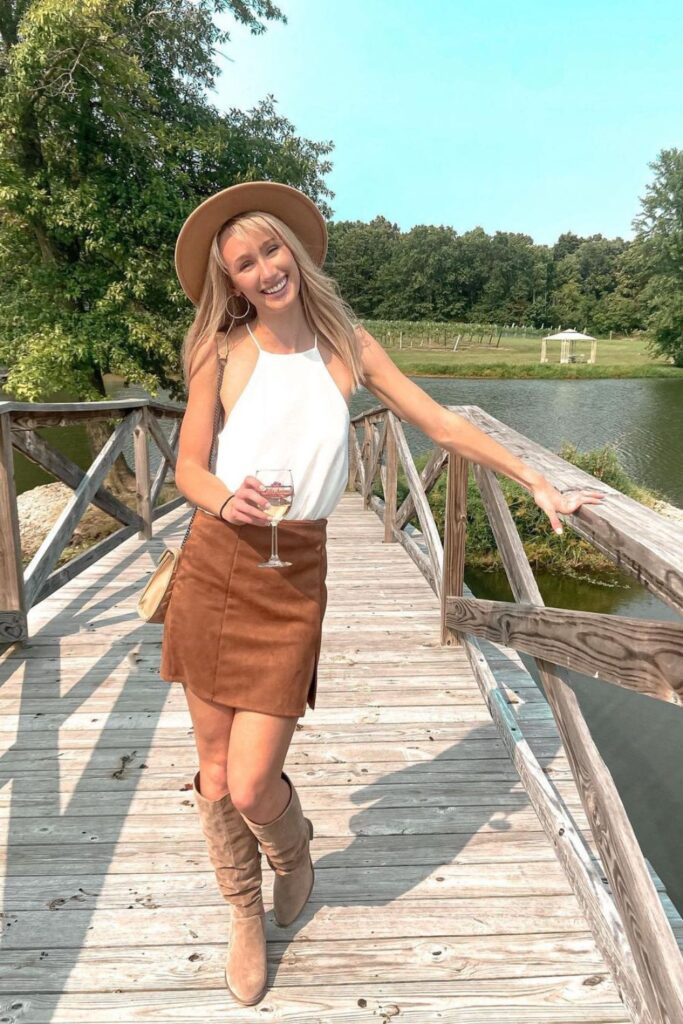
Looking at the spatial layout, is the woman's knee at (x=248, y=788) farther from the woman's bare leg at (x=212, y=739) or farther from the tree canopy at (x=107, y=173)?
the tree canopy at (x=107, y=173)

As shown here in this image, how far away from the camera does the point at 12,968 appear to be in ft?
5.69

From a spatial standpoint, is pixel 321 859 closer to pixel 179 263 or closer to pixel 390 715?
pixel 390 715

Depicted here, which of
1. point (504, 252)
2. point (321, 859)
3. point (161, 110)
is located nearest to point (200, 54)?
A: point (161, 110)

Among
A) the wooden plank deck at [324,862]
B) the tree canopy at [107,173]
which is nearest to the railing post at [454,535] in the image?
the wooden plank deck at [324,862]

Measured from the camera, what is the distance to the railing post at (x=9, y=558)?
324 centimetres

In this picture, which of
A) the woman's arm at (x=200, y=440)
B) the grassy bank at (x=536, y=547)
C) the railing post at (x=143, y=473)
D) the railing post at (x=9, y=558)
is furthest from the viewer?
the grassy bank at (x=536, y=547)

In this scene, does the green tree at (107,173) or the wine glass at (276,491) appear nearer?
the wine glass at (276,491)

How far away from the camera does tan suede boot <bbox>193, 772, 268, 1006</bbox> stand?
1.64m

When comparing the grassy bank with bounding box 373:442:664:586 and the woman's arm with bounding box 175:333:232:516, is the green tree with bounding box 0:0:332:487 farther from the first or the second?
the woman's arm with bounding box 175:333:232:516

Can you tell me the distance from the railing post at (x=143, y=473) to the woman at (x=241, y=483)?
4026mm

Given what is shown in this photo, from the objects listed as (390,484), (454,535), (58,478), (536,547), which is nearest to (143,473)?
(58,478)

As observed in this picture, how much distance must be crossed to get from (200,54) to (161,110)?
1224mm

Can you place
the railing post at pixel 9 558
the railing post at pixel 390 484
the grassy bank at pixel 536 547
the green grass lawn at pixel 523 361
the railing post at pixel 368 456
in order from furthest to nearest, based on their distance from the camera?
the green grass lawn at pixel 523 361, the grassy bank at pixel 536 547, the railing post at pixel 368 456, the railing post at pixel 390 484, the railing post at pixel 9 558

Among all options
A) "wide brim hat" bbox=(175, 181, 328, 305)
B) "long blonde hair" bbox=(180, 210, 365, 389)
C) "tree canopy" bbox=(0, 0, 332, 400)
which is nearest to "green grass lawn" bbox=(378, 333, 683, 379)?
"tree canopy" bbox=(0, 0, 332, 400)
